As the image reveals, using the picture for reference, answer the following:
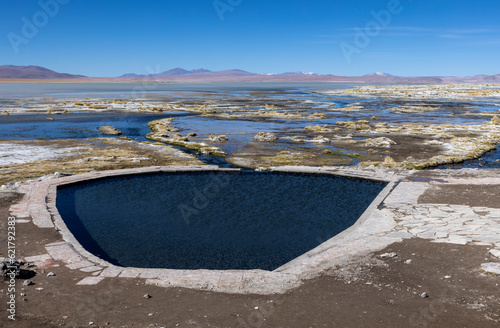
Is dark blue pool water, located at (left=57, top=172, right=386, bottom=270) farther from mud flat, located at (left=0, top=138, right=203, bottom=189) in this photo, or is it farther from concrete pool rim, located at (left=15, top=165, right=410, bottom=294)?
mud flat, located at (left=0, top=138, right=203, bottom=189)

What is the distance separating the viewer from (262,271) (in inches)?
451

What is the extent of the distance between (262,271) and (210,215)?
21.2 feet

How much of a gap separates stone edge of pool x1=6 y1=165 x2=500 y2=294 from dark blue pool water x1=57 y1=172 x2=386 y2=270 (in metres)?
0.96

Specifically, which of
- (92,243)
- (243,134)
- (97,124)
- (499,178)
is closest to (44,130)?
(97,124)

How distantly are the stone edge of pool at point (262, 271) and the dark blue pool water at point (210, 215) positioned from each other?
96cm

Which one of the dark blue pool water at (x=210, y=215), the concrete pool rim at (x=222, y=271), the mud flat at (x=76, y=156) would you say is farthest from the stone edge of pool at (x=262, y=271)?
the mud flat at (x=76, y=156)

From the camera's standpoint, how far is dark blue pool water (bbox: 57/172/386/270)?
45.9 ft

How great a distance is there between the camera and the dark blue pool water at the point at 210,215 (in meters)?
14.0

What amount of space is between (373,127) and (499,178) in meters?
27.3

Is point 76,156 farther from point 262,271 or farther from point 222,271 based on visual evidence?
point 262,271

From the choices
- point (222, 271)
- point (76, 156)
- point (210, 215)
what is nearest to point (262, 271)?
point (222, 271)

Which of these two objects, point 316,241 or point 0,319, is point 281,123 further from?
point 0,319

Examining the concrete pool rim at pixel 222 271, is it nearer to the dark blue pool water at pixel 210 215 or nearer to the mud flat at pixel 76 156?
the dark blue pool water at pixel 210 215

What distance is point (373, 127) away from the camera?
159 feet
